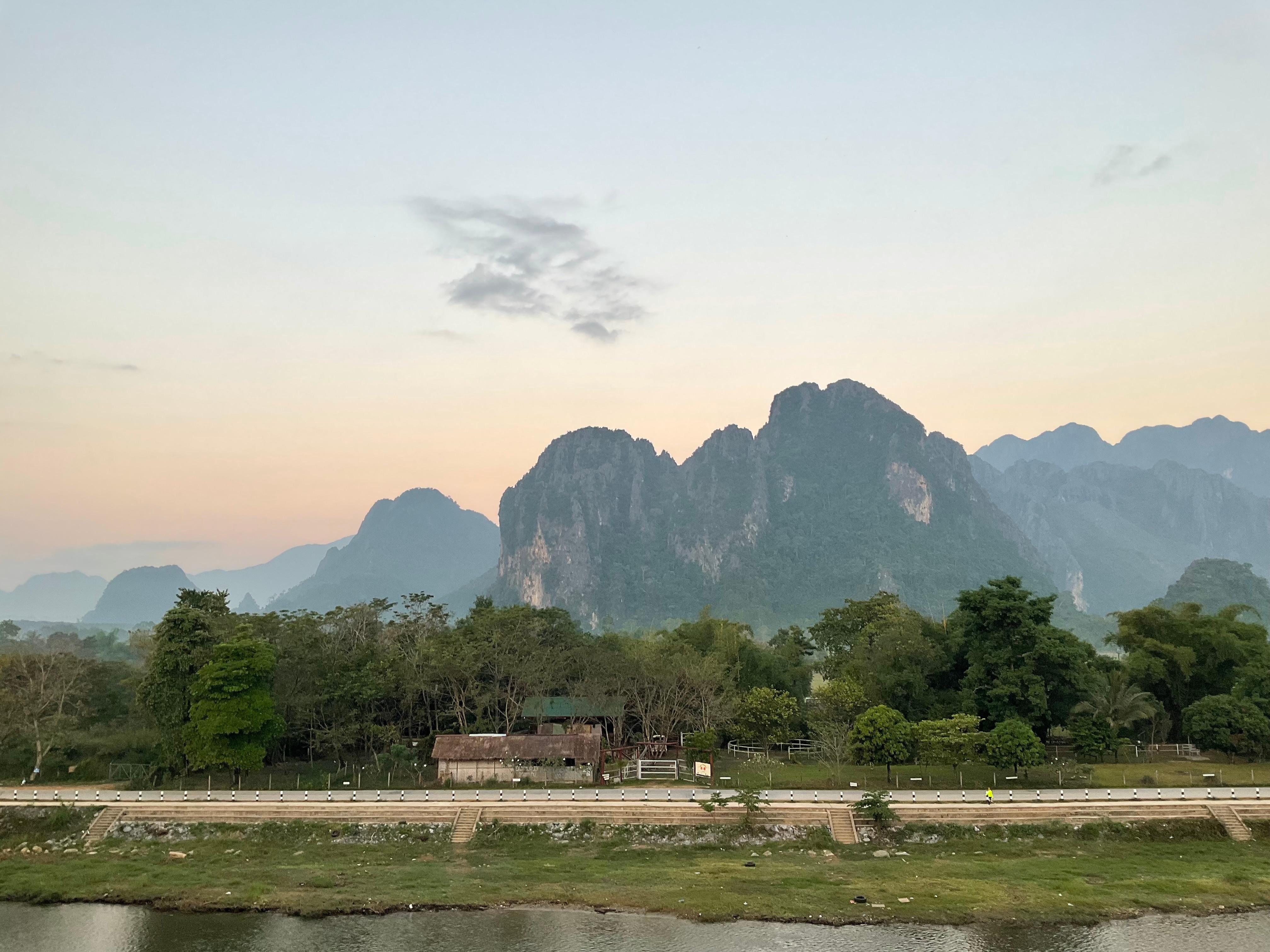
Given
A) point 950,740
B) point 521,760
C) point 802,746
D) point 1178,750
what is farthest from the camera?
point 802,746

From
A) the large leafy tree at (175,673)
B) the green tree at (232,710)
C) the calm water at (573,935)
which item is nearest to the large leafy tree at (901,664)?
the calm water at (573,935)

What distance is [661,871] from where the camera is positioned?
36812mm

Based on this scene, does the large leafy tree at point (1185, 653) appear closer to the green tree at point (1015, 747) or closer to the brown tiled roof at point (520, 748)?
the green tree at point (1015, 747)

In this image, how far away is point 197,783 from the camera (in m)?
50.8

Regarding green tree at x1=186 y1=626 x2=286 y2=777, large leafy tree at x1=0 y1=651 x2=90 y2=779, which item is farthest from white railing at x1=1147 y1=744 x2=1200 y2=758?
large leafy tree at x1=0 y1=651 x2=90 y2=779

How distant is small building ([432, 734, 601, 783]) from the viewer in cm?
5169

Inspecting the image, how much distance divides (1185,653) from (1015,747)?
22848mm

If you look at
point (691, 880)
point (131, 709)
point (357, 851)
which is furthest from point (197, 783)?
point (691, 880)

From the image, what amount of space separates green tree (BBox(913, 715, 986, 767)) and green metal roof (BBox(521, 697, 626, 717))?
22.2 m

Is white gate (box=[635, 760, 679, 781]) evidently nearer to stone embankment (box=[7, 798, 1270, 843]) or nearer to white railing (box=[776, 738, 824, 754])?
stone embankment (box=[7, 798, 1270, 843])

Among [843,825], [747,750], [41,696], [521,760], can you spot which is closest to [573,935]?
[843,825]

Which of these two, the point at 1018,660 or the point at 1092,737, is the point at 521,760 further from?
the point at 1092,737

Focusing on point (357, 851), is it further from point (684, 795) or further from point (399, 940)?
point (684, 795)

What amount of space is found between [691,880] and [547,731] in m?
28.9
